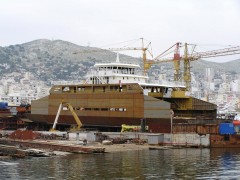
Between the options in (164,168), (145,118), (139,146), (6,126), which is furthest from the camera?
(6,126)

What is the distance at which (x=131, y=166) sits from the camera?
4212 centimetres

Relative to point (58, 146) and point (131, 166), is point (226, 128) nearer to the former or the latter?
point (131, 166)

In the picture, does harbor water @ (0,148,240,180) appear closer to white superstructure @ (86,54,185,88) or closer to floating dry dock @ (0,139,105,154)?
floating dry dock @ (0,139,105,154)

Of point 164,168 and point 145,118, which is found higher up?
point 145,118

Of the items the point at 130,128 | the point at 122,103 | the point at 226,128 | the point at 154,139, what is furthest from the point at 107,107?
the point at 226,128

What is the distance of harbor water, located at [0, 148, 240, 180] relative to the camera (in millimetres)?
37219

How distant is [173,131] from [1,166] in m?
27.0

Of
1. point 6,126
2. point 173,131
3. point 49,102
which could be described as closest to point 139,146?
point 173,131

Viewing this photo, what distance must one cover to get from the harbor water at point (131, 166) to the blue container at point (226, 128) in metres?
5.92

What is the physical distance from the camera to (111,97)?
228ft

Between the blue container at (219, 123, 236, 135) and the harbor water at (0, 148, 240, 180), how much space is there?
19.4ft

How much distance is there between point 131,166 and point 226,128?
21897 mm

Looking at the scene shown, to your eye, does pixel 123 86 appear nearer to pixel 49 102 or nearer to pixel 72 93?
pixel 72 93

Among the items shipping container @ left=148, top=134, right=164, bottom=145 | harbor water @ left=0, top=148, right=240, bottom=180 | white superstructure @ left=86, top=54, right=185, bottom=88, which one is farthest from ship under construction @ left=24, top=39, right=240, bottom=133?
harbor water @ left=0, top=148, right=240, bottom=180
